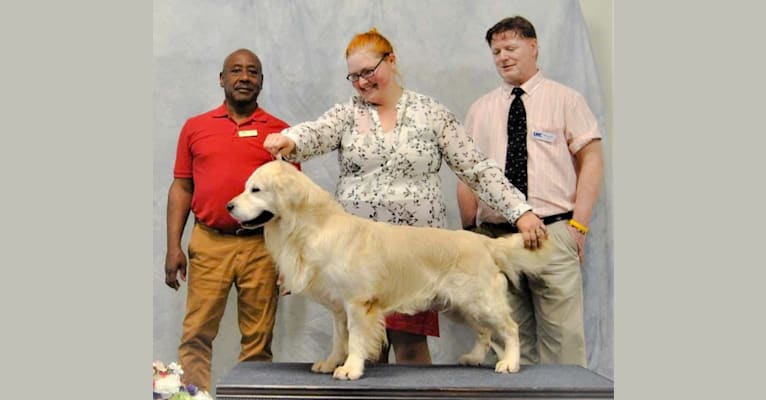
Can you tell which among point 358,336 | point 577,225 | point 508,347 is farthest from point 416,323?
point 577,225

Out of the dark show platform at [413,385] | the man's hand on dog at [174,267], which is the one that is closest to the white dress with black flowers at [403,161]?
the dark show platform at [413,385]

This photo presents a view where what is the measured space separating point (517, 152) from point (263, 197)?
1.26 metres

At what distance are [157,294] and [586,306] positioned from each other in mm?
2092

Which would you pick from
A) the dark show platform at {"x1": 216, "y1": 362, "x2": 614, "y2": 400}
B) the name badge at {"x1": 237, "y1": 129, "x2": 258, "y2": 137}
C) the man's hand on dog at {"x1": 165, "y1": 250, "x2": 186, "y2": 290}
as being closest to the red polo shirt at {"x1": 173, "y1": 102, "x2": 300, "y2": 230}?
the name badge at {"x1": 237, "y1": 129, "x2": 258, "y2": 137}

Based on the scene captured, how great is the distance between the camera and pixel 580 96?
11.7 ft

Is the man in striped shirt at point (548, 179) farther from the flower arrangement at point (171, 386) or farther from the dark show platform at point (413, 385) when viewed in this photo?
the flower arrangement at point (171, 386)

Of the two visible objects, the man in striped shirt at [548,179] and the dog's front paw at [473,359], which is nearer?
the dog's front paw at [473,359]

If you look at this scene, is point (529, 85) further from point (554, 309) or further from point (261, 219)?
point (261, 219)

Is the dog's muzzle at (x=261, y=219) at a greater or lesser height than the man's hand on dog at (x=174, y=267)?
greater

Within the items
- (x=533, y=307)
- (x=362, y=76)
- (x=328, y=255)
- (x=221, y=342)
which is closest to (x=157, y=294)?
(x=221, y=342)

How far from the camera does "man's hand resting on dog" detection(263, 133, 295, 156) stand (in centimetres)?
307

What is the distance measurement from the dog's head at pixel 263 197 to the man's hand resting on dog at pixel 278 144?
0.15 m

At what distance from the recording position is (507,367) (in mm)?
3070

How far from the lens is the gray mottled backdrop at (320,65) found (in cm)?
365
